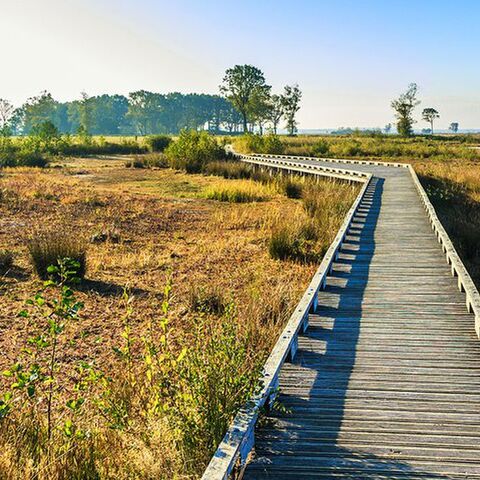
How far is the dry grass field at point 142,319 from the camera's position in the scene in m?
3.36

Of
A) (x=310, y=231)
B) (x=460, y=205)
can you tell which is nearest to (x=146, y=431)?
(x=310, y=231)

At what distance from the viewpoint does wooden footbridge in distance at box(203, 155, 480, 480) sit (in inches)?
120

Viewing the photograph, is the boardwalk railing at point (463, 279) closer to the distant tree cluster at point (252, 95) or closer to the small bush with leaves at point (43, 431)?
the small bush with leaves at point (43, 431)

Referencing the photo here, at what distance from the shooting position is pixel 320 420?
358 centimetres

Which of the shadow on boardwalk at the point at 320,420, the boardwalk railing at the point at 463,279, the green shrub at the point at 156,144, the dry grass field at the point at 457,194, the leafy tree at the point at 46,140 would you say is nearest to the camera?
the shadow on boardwalk at the point at 320,420

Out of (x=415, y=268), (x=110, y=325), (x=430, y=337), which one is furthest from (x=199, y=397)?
(x=415, y=268)

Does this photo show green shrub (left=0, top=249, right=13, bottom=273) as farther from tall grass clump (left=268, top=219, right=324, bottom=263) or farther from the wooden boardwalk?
the wooden boardwalk

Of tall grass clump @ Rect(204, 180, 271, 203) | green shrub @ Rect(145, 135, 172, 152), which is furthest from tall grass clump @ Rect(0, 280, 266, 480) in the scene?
green shrub @ Rect(145, 135, 172, 152)

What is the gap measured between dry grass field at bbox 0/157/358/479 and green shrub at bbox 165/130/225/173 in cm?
542

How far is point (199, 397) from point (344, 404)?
1121mm

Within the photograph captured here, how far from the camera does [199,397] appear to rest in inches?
135

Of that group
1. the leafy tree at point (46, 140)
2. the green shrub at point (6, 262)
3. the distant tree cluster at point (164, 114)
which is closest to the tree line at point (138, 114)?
the distant tree cluster at point (164, 114)

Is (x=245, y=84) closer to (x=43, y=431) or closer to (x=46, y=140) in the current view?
(x=46, y=140)

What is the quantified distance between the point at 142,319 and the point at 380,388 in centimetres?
431
